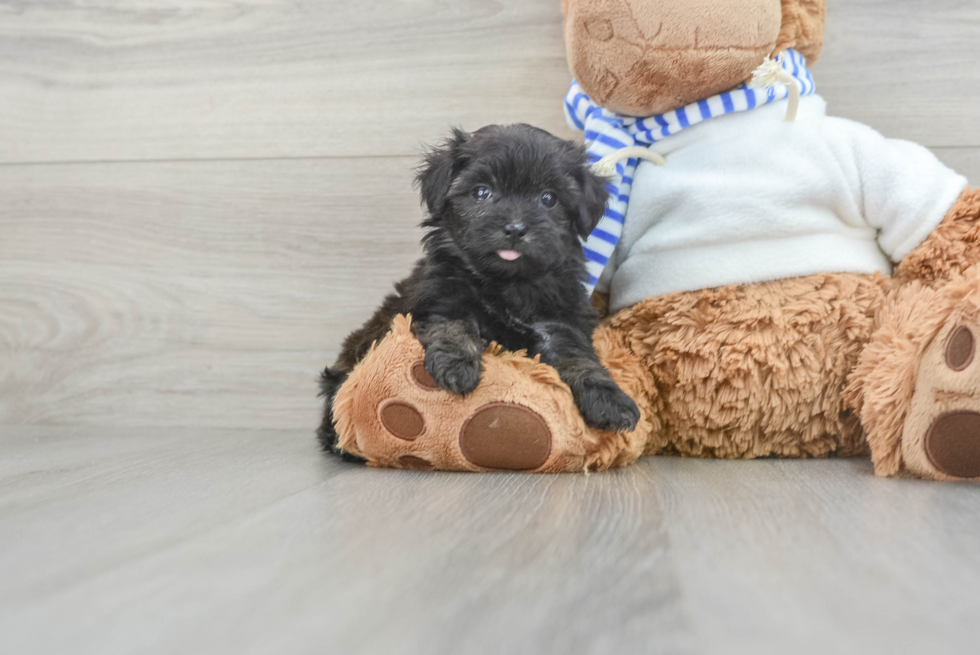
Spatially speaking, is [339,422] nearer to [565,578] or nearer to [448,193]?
[448,193]

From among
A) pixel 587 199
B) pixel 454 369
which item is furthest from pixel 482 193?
pixel 454 369

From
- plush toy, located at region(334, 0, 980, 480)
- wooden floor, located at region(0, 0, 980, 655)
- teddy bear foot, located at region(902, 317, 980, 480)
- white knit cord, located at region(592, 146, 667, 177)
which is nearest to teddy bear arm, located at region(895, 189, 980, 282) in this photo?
plush toy, located at region(334, 0, 980, 480)

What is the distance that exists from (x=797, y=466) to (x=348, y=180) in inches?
48.2

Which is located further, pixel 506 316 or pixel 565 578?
pixel 506 316

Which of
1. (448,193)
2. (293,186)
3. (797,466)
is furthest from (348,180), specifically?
(797,466)

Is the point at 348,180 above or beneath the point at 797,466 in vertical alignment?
above

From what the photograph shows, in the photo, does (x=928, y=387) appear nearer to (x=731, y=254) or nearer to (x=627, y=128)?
(x=731, y=254)

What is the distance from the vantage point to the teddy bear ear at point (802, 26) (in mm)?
1372

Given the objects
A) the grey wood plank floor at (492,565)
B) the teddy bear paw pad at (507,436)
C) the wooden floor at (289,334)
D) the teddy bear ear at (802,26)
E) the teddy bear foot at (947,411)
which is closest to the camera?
the grey wood plank floor at (492,565)

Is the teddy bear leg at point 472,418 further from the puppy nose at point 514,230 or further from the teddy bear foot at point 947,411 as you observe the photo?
the teddy bear foot at point 947,411

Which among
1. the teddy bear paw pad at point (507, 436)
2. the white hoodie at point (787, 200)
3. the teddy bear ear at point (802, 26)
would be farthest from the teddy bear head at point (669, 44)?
the teddy bear paw pad at point (507, 436)

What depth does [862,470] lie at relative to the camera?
120 centimetres

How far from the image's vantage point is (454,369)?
1.10 m

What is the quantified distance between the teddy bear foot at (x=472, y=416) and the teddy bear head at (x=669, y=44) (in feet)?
1.82
